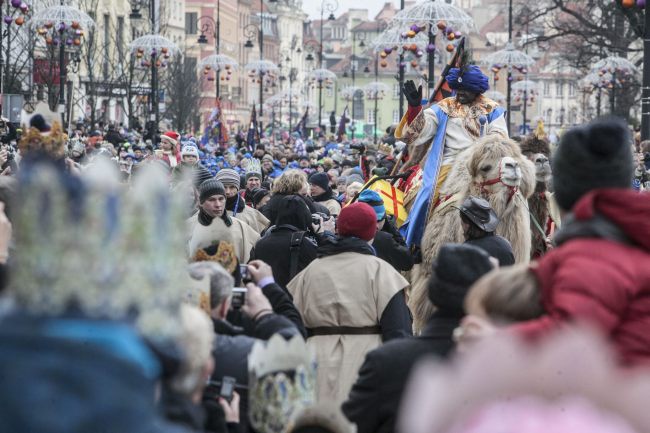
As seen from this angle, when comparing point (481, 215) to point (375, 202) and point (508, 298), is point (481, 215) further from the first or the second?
point (508, 298)

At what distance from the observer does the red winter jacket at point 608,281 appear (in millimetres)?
3852

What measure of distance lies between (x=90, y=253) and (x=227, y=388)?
6.60 feet

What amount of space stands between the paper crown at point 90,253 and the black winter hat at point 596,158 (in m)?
1.70

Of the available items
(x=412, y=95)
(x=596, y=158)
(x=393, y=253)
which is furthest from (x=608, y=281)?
(x=412, y=95)

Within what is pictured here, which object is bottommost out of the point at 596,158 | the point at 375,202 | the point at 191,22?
the point at 375,202

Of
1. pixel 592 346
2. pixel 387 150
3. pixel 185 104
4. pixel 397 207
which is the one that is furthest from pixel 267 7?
pixel 592 346

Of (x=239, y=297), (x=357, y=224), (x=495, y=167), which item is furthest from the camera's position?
(x=495, y=167)

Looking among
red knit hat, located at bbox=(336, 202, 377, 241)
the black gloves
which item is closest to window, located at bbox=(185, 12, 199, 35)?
the black gloves

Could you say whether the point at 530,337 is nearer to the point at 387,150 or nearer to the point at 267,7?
the point at 387,150

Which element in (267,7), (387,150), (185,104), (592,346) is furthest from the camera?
(267,7)

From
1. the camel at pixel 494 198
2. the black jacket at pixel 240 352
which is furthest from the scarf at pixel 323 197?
the black jacket at pixel 240 352

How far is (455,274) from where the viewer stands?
516cm

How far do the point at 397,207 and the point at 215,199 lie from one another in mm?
2657

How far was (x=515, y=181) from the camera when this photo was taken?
10406 millimetres
